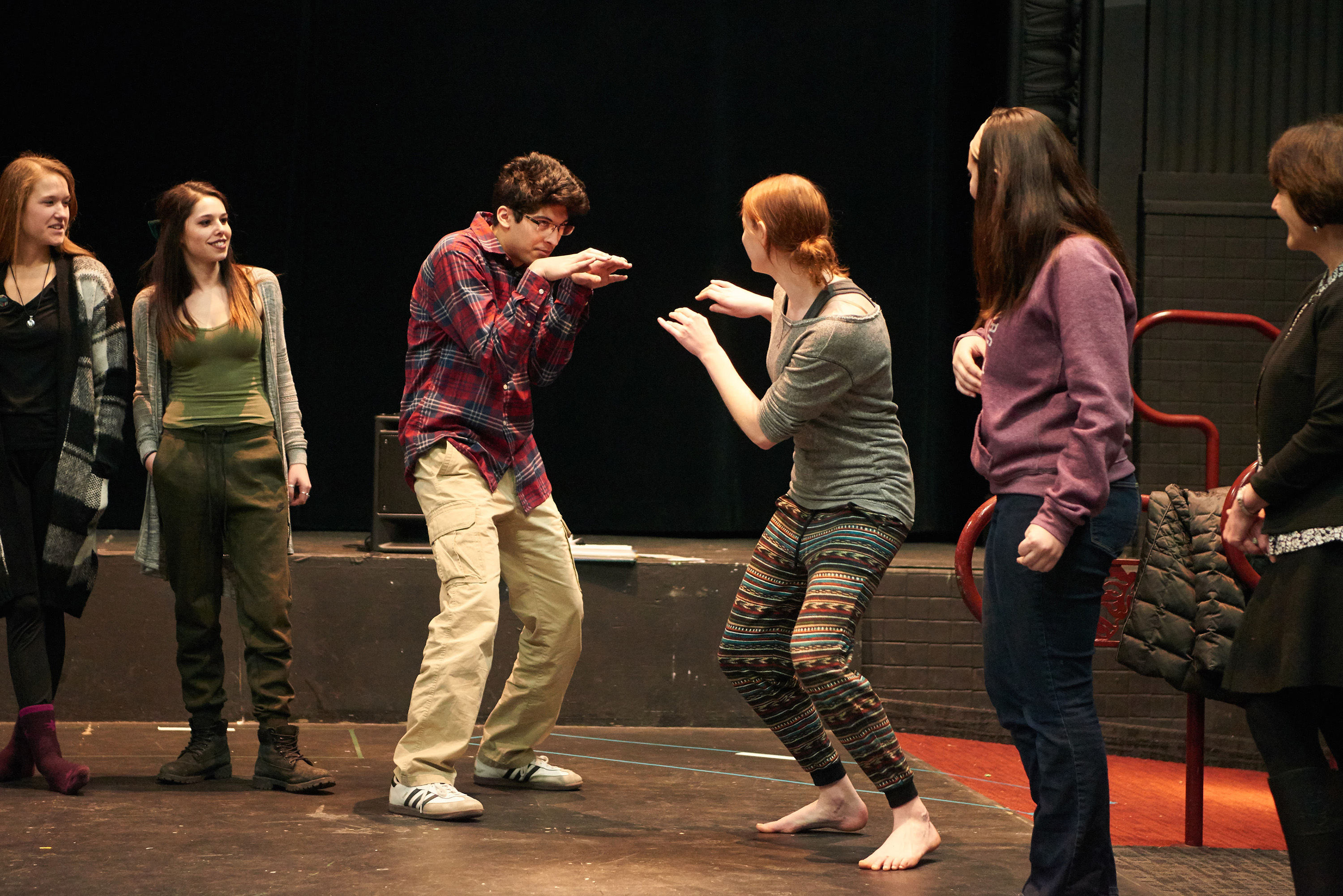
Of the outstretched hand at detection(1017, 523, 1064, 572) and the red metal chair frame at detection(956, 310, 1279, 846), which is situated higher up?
the outstretched hand at detection(1017, 523, 1064, 572)

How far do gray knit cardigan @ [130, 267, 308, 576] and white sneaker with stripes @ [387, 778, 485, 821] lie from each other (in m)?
0.79

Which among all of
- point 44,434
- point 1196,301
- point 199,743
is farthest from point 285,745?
point 1196,301

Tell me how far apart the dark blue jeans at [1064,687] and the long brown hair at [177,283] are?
2.19 m

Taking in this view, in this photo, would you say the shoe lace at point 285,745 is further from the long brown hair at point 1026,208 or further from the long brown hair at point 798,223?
the long brown hair at point 1026,208

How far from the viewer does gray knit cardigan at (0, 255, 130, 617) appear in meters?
3.37

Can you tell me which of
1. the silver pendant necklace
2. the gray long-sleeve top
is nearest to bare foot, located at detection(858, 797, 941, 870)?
the gray long-sleeve top

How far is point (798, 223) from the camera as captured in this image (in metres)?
2.78

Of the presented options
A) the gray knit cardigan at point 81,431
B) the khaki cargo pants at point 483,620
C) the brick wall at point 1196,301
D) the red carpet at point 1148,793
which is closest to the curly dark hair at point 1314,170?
the red carpet at point 1148,793

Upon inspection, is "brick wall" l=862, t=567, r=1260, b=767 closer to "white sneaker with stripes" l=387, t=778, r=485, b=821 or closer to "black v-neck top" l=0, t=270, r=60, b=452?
"white sneaker with stripes" l=387, t=778, r=485, b=821

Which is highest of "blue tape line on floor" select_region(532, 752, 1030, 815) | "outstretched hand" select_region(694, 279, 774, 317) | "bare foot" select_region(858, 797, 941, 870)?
"outstretched hand" select_region(694, 279, 774, 317)

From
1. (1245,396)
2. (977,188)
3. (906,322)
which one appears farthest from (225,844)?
(1245,396)

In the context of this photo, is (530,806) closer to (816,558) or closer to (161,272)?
(816,558)

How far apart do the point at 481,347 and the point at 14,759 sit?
5.40ft

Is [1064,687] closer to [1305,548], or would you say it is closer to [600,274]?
[1305,548]
